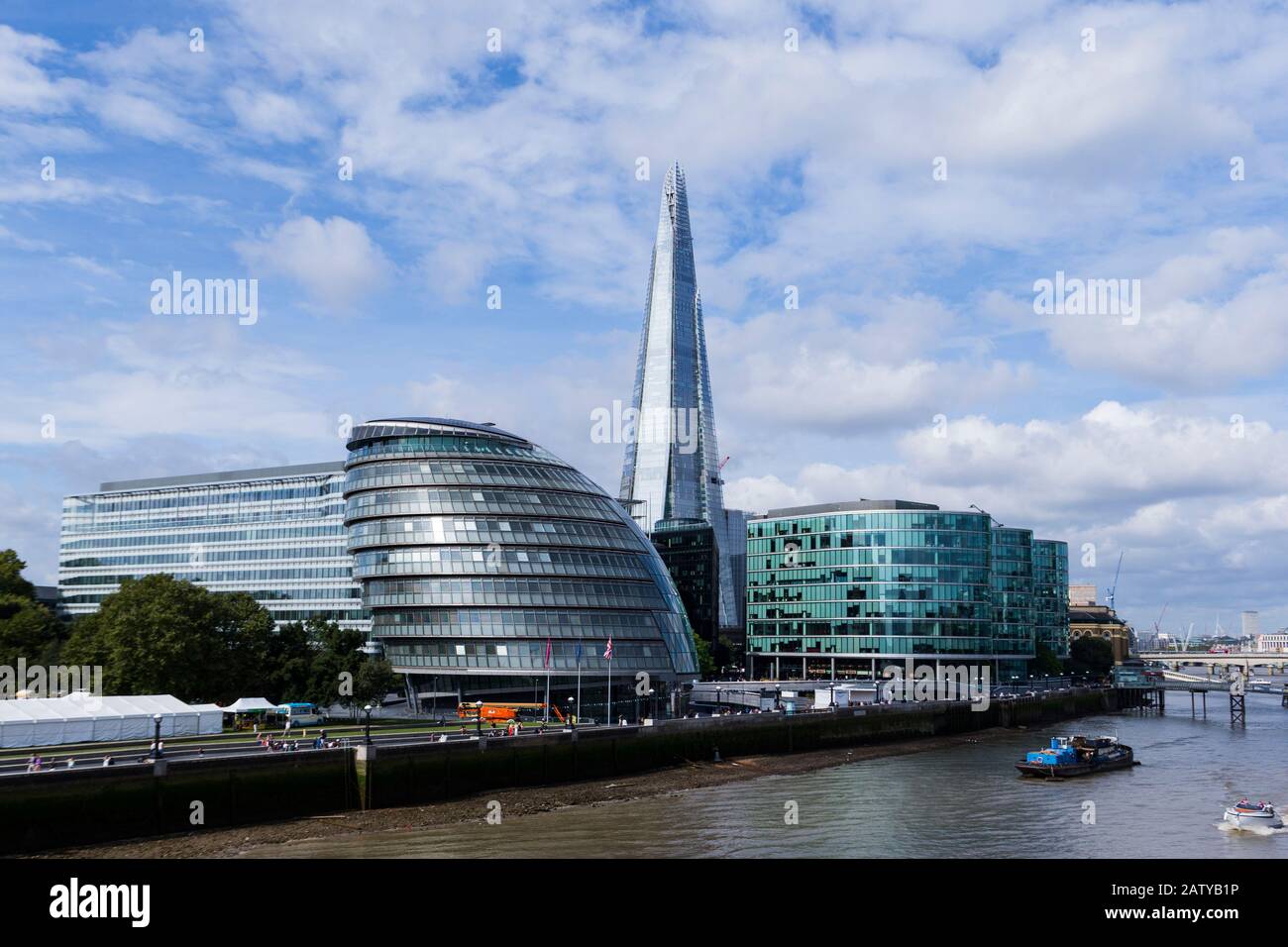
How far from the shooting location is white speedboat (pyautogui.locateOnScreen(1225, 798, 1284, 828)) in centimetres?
4844

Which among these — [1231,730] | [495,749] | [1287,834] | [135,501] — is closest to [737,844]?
[495,749]

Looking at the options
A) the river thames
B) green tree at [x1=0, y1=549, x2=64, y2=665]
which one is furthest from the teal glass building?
green tree at [x1=0, y1=549, x2=64, y2=665]

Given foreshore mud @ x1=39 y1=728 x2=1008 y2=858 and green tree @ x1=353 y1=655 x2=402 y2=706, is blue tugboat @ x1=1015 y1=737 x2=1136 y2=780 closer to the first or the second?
foreshore mud @ x1=39 y1=728 x2=1008 y2=858

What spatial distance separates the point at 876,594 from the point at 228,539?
84895 millimetres

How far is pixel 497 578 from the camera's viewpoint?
87.2 metres

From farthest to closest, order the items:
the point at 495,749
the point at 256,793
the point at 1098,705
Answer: the point at 1098,705, the point at 495,749, the point at 256,793

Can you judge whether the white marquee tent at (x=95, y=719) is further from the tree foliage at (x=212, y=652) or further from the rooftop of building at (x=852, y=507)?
the rooftop of building at (x=852, y=507)

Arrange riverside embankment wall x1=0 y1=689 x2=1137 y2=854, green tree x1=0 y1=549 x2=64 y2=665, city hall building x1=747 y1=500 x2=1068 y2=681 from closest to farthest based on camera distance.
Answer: riverside embankment wall x1=0 y1=689 x2=1137 y2=854 < green tree x1=0 y1=549 x2=64 y2=665 < city hall building x1=747 y1=500 x2=1068 y2=681

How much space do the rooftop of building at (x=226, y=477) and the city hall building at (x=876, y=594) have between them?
69.8 m

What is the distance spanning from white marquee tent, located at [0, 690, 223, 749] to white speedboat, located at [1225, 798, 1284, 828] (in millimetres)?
52037

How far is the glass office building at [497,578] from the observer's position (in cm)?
8650
